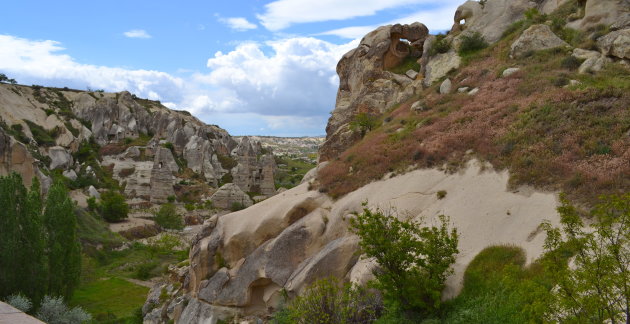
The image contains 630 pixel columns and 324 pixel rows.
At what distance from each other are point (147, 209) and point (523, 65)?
175 feet

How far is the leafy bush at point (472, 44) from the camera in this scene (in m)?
32.8

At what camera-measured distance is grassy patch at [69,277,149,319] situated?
31.4m

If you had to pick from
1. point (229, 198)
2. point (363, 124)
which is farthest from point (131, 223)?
point (363, 124)

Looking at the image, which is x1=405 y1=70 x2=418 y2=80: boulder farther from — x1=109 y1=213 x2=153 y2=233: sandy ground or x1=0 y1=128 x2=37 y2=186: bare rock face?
x1=109 y1=213 x2=153 y2=233: sandy ground

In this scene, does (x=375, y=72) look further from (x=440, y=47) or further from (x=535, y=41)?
(x=535, y=41)

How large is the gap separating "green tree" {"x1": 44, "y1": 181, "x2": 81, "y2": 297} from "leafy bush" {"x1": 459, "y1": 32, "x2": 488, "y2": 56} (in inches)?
1100

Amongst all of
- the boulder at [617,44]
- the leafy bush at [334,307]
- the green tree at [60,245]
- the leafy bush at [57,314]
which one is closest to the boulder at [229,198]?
the green tree at [60,245]

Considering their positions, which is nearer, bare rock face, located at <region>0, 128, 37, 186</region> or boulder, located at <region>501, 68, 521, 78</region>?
boulder, located at <region>501, 68, 521, 78</region>

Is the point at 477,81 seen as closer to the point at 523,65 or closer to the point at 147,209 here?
the point at 523,65

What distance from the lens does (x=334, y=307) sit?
1312 cm

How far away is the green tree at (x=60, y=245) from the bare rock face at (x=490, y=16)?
30.1 meters

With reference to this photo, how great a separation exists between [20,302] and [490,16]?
3525 centimetres

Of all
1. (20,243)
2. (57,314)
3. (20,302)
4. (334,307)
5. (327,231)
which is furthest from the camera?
(20,243)

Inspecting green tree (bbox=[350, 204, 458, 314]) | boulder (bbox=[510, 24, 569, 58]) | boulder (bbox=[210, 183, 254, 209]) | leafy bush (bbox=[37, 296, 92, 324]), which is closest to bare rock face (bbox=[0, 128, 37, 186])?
leafy bush (bbox=[37, 296, 92, 324])
